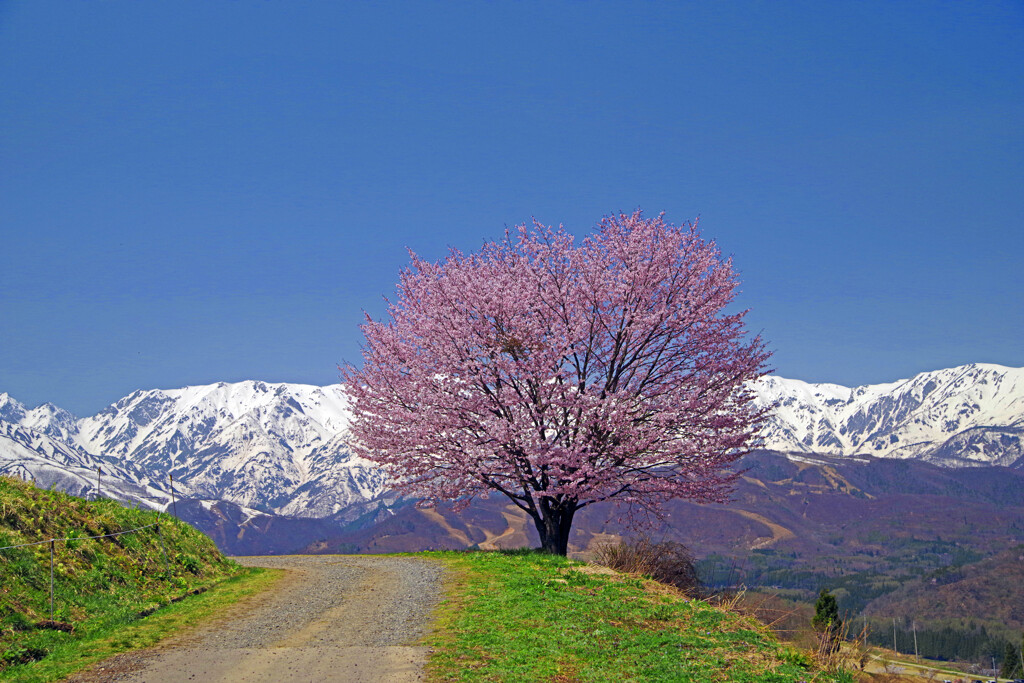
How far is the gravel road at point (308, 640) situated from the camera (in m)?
16.4

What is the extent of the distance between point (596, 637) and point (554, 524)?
15254 mm

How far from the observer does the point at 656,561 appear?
28.9 meters

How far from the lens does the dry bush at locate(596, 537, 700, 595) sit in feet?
92.7

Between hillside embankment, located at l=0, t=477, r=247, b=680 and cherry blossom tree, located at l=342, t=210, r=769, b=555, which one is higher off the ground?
cherry blossom tree, located at l=342, t=210, r=769, b=555

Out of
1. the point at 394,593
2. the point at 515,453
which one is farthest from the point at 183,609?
the point at 515,453

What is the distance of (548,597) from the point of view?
23.0 metres

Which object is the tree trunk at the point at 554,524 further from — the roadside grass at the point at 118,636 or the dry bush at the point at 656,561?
the roadside grass at the point at 118,636

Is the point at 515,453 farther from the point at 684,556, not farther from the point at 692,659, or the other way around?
the point at 692,659

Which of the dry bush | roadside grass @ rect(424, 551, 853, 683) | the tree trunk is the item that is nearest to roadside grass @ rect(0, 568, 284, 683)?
roadside grass @ rect(424, 551, 853, 683)

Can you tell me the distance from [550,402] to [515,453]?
256 cm

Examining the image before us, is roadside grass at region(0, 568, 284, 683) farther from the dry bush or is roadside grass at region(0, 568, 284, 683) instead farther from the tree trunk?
the dry bush

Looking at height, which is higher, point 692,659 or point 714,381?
point 714,381

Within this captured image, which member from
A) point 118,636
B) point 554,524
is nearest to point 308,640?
point 118,636

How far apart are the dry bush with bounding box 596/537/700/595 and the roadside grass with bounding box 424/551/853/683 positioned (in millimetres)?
2587
